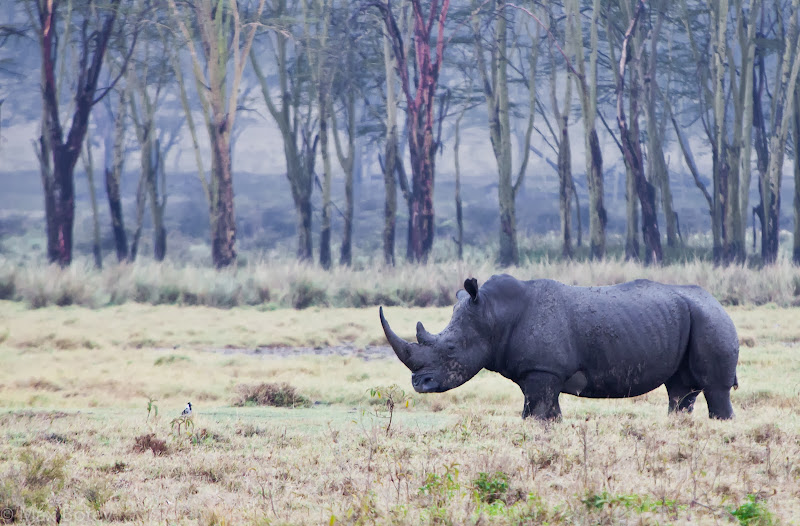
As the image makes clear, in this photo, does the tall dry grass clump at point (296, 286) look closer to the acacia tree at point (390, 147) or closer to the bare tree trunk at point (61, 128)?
the bare tree trunk at point (61, 128)

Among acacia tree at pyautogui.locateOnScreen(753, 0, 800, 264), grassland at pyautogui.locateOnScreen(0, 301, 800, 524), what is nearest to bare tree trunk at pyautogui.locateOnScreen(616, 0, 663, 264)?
acacia tree at pyautogui.locateOnScreen(753, 0, 800, 264)

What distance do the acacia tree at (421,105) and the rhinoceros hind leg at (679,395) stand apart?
16687mm

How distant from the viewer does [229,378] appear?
11016 mm

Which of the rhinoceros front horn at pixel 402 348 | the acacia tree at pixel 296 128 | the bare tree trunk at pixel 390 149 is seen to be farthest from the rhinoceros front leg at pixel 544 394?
the acacia tree at pixel 296 128

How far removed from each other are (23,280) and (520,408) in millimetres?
12488

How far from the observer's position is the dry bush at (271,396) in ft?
31.8

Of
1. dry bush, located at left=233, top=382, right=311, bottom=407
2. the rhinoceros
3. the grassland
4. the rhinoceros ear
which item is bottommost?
dry bush, located at left=233, top=382, right=311, bottom=407

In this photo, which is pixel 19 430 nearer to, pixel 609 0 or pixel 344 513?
pixel 344 513

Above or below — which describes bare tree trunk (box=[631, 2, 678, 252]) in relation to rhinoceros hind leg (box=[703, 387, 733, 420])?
above

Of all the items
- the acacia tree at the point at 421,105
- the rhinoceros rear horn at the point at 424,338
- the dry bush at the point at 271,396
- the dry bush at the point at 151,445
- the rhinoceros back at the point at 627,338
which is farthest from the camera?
the acacia tree at the point at 421,105

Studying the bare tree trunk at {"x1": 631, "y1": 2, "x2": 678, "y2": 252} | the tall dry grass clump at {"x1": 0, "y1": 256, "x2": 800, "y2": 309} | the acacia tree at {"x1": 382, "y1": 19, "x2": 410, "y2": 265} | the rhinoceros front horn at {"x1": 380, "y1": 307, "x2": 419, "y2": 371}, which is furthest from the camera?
the bare tree trunk at {"x1": 631, "y1": 2, "x2": 678, "y2": 252}

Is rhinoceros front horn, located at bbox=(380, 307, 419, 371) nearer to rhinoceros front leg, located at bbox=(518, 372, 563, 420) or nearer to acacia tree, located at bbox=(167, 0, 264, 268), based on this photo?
rhinoceros front leg, located at bbox=(518, 372, 563, 420)

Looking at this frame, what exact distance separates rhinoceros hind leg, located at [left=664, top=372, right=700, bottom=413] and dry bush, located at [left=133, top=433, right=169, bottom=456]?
3759mm

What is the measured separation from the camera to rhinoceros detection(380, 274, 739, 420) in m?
7.22
